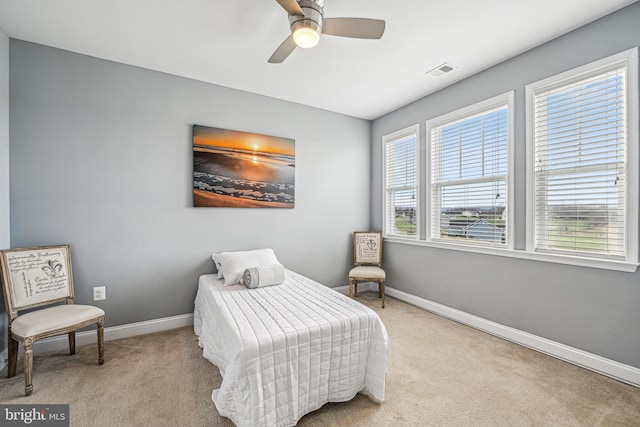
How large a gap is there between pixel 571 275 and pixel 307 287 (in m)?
2.22

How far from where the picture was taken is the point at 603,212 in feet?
7.10

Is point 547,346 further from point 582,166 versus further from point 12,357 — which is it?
point 12,357

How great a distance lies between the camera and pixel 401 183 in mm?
4008

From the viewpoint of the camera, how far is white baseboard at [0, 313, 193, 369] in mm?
2410

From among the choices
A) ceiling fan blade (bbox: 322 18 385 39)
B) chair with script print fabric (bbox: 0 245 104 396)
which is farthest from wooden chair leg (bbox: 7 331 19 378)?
ceiling fan blade (bbox: 322 18 385 39)

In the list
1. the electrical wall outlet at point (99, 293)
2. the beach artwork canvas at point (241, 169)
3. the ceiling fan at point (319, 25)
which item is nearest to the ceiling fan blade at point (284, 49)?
the ceiling fan at point (319, 25)

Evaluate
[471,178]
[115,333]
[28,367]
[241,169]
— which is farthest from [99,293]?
[471,178]

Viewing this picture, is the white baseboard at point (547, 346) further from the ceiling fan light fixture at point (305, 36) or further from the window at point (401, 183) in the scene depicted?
the ceiling fan light fixture at point (305, 36)

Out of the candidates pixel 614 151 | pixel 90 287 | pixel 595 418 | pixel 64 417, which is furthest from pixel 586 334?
pixel 90 287

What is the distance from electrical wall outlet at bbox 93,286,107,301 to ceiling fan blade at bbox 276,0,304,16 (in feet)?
9.39

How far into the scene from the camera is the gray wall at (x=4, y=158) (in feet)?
7.30

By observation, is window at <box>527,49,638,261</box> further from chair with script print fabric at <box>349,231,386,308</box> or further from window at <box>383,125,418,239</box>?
chair with script print fabric at <box>349,231,386,308</box>

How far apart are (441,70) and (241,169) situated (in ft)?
7.98

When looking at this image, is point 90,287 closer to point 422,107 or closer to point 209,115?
point 209,115
